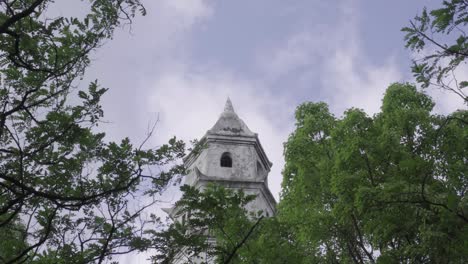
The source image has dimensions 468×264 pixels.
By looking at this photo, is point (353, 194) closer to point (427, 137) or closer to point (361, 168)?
point (361, 168)

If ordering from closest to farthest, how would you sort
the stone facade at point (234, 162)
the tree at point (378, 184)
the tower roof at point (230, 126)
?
1. the tree at point (378, 184)
2. the stone facade at point (234, 162)
3. the tower roof at point (230, 126)

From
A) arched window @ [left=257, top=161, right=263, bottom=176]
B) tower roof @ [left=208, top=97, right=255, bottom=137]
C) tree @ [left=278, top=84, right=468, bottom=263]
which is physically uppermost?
tower roof @ [left=208, top=97, right=255, bottom=137]

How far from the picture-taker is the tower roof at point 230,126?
27312 mm

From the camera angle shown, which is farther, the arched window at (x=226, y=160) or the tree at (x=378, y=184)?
the arched window at (x=226, y=160)

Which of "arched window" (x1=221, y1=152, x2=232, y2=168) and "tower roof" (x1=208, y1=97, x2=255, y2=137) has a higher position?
"tower roof" (x1=208, y1=97, x2=255, y2=137)

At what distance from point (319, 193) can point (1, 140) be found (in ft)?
24.8

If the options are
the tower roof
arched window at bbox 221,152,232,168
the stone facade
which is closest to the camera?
the stone facade

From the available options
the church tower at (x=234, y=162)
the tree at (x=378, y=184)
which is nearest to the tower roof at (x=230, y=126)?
the church tower at (x=234, y=162)

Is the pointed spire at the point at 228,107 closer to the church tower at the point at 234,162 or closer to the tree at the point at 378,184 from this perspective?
the church tower at the point at 234,162

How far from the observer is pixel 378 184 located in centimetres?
1062

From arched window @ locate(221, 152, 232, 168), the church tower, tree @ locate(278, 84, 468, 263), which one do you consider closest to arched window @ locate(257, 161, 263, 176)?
the church tower

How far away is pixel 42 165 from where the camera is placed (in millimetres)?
6156

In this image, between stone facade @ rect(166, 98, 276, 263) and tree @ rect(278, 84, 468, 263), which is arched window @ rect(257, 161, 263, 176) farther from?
tree @ rect(278, 84, 468, 263)

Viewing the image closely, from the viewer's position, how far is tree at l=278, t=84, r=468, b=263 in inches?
379
